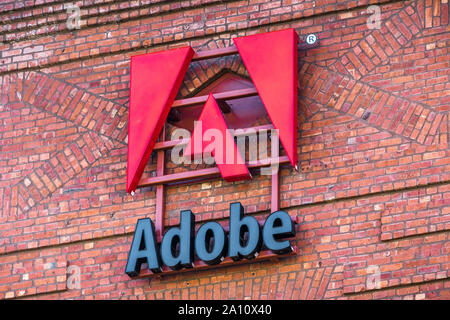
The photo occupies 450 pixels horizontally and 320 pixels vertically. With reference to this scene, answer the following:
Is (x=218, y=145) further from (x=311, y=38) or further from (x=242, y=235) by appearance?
(x=311, y=38)

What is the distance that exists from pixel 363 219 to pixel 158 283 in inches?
77.4

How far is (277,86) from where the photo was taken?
12.1 meters

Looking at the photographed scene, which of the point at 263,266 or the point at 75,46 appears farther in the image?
the point at 75,46

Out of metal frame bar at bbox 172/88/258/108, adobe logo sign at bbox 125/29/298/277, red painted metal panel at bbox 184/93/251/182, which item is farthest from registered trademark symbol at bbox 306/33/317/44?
red painted metal panel at bbox 184/93/251/182

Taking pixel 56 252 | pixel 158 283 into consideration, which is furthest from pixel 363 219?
pixel 56 252

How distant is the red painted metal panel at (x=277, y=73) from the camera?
12.0m

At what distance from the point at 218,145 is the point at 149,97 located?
897 millimetres

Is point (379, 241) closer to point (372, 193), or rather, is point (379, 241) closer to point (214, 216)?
point (372, 193)

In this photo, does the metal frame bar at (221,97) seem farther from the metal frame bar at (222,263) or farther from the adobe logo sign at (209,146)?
the metal frame bar at (222,263)

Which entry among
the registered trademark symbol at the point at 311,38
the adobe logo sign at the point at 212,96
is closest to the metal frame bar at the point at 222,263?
the adobe logo sign at the point at 212,96

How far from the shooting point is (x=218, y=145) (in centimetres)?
Result: 1216

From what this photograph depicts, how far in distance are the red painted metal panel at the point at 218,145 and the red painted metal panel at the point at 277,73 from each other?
17.1 inches

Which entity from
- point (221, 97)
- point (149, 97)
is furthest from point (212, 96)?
point (149, 97)

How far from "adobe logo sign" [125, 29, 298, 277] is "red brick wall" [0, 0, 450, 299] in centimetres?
17
